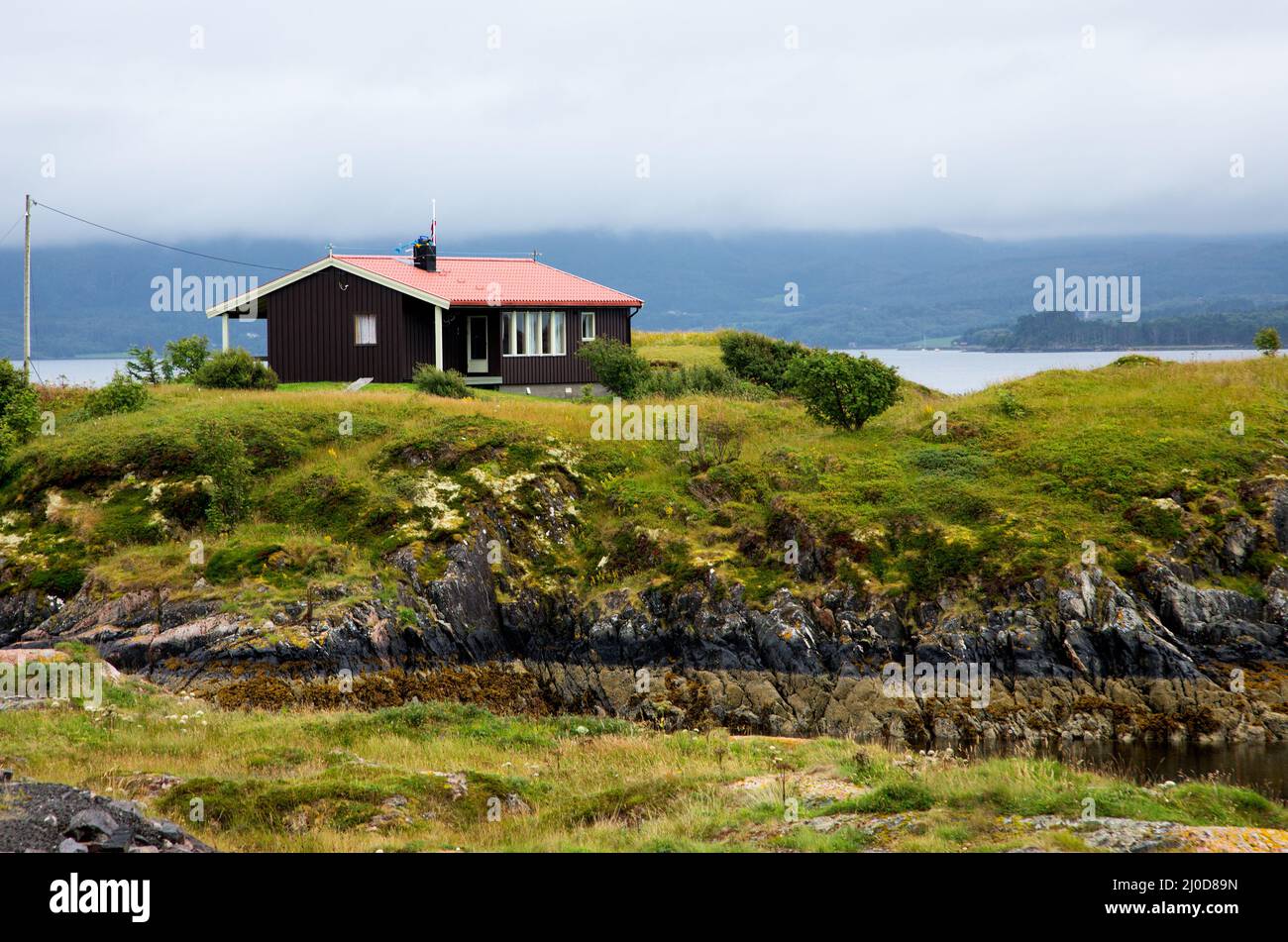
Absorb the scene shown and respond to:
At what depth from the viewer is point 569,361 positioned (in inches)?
2019

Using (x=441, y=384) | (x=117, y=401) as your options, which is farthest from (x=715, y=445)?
(x=117, y=401)

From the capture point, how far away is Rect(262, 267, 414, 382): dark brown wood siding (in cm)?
4809

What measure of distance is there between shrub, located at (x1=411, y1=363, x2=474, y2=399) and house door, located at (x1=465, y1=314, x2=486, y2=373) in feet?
21.2

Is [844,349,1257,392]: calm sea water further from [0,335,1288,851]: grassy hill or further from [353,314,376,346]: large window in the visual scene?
[353,314,376,346]: large window

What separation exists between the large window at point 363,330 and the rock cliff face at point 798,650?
69.0 feet

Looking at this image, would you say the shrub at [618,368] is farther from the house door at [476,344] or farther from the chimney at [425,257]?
the chimney at [425,257]

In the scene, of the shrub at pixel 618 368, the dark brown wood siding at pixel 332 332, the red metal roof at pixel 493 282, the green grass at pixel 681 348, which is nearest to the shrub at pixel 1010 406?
the shrub at pixel 618 368

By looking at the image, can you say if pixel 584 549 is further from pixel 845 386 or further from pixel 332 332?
pixel 332 332

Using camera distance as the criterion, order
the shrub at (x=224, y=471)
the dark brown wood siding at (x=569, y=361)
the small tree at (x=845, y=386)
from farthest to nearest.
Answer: the dark brown wood siding at (x=569, y=361), the small tree at (x=845, y=386), the shrub at (x=224, y=471)

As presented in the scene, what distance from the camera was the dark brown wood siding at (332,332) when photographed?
48.1 metres

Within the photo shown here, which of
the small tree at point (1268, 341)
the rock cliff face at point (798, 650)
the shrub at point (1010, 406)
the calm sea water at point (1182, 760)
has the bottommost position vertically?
the calm sea water at point (1182, 760)

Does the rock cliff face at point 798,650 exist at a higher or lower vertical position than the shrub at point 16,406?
lower

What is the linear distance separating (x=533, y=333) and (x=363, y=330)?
7.31 m
